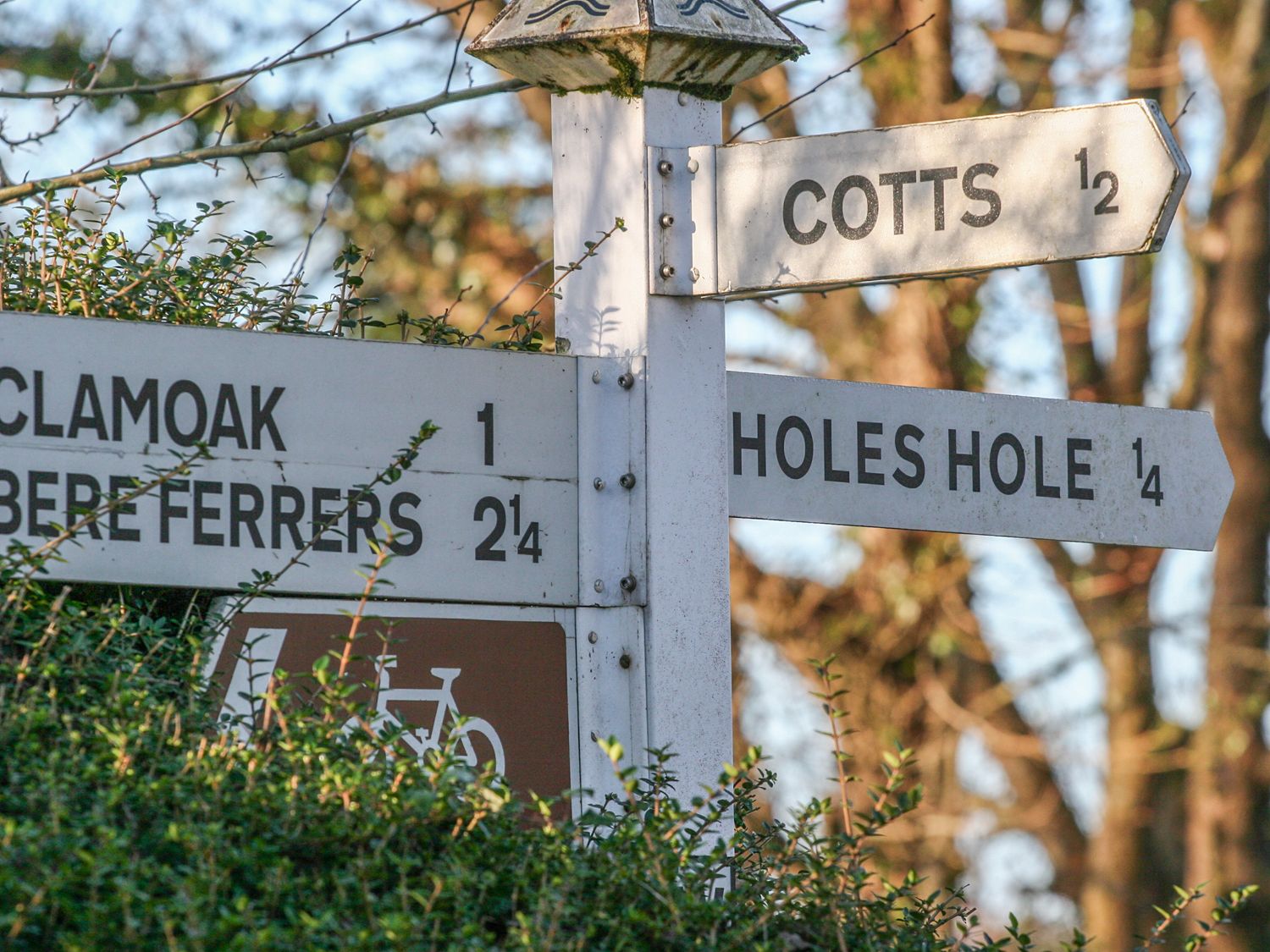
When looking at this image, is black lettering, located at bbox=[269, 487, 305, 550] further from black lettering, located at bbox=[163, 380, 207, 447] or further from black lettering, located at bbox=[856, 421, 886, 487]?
black lettering, located at bbox=[856, 421, 886, 487]

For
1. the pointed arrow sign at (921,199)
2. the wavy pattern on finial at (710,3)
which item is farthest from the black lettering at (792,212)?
the wavy pattern on finial at (710,3)

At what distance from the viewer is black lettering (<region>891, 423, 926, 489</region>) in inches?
125

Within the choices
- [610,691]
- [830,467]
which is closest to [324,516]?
[610,691]

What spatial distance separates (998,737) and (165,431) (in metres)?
8.97

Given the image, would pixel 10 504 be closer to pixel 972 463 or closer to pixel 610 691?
pixel 610 691

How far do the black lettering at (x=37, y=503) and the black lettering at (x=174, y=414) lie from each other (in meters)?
0.17

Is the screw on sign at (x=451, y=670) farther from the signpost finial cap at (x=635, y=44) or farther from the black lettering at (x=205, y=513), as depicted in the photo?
the signpost finial cap at (x=635, y=44)

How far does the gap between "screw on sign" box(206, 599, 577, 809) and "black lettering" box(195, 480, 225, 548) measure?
4.4 inches

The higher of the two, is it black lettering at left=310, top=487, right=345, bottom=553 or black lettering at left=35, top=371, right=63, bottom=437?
black lettering at left=35, top=371, right=63, bottom=437

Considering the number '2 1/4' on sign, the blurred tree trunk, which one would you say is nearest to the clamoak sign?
the number '2 1/4' on sign

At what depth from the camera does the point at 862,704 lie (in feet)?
36.7

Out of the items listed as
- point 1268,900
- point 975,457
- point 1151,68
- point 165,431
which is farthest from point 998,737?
point 165,431

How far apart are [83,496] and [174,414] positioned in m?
0.17

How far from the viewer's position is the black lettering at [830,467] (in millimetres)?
3133
